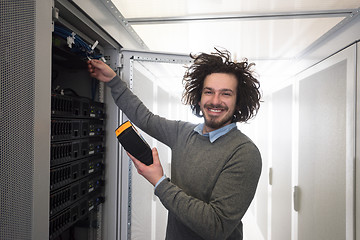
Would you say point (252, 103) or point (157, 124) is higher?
point (252, 103)

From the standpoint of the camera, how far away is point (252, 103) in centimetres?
120

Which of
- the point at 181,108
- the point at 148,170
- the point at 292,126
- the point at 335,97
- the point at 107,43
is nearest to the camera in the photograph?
the point at 148,170

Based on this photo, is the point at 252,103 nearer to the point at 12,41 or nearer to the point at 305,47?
the point at 305,47

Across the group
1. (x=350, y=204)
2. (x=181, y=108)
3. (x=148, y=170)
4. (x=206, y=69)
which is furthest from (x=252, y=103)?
(x=181, y=108)

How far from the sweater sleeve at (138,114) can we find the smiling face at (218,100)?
22cm

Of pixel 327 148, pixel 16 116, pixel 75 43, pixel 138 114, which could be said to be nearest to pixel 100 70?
pixel 75 43

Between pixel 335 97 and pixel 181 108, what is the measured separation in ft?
5.63

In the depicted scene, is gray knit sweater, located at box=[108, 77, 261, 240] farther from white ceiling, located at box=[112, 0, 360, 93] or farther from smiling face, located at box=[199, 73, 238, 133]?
white ceiling, located at box=[112, 0, 360, 93]

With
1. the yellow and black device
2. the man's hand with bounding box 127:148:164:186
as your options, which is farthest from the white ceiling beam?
the man's hand with bounding box 127:148:164:186

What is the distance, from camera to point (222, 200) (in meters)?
0.79

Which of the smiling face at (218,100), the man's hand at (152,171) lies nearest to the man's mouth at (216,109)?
the smiling face at (218,100)

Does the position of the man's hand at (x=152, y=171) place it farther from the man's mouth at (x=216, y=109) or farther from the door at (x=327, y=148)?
the door at (x=327, y=148)

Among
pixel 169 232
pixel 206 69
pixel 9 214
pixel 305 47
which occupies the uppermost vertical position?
pixel 305 47

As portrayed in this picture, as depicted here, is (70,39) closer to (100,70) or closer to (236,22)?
(100,70)
